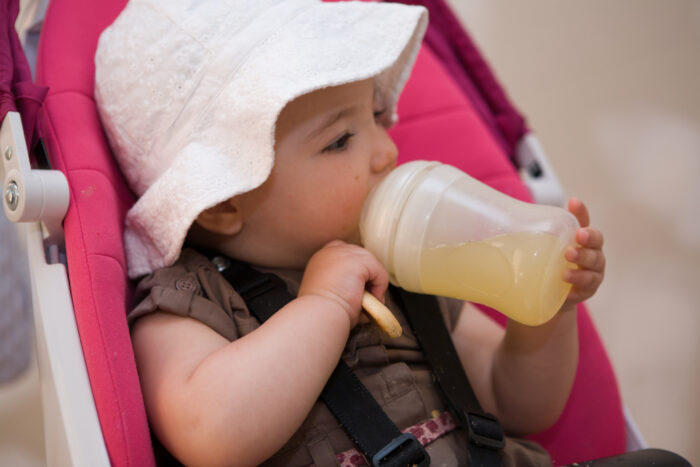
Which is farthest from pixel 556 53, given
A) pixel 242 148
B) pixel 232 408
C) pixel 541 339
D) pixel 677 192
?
pixel 232 408

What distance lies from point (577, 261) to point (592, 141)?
1.37 meters

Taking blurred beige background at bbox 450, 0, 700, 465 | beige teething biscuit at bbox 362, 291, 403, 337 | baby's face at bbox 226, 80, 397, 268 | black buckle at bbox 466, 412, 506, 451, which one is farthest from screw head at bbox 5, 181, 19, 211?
blurred beige background at bbox 450, 0, 700, 465

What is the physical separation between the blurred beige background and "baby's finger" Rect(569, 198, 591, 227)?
789 millimetres

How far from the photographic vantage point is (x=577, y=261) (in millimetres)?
710

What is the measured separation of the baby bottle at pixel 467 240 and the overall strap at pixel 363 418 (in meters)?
0.13

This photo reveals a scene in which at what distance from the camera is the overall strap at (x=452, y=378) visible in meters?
0.81

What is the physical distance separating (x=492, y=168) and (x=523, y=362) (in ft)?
1.28

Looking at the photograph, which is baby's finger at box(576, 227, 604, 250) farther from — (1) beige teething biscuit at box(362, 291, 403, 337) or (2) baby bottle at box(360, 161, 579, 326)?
(1) beige teething biscuit at box(362, 291, 403, 337)

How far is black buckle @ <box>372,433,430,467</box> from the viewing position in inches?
28.6

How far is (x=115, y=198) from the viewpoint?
31.9 inches

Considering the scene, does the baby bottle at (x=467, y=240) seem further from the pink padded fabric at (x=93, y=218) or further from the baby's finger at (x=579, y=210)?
the pink padded fabric at (x=93, y=218)

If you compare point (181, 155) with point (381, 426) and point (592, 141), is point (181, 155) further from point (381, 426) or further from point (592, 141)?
point (592, 141)

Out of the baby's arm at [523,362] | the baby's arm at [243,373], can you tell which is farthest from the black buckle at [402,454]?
the baby's arm at [523,362]

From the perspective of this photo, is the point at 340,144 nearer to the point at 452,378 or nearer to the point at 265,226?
the point at 265,226
